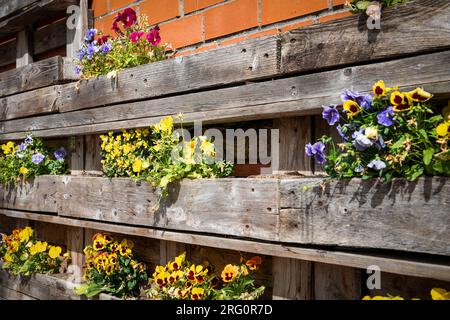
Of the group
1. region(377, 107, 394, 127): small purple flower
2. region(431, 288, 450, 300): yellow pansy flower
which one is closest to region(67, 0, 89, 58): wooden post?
region(377, 107, 394, 127): small purple flower

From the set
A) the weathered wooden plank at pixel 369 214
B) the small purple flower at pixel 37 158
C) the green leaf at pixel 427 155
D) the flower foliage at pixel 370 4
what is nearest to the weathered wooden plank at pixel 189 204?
the weathered wooden plank at pixel 369 214

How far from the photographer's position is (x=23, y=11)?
3.82 meters

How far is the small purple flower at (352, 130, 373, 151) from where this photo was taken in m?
1.69

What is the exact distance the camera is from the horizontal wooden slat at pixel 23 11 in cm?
359

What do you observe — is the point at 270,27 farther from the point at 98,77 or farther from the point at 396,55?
the point at 98,77

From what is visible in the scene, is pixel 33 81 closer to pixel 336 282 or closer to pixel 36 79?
pixel 36 79

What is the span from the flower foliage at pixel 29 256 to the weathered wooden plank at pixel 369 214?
2.18 metres

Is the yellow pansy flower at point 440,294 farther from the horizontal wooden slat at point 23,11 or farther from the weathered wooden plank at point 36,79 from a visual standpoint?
the horizontal wooden slat at point 23,11

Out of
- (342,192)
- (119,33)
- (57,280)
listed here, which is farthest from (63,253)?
(342,192)

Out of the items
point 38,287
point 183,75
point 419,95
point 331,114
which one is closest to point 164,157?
point 183,75

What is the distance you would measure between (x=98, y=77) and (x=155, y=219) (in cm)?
103

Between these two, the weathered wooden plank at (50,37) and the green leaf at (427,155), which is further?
the weathered wooden plank at (50,37)
